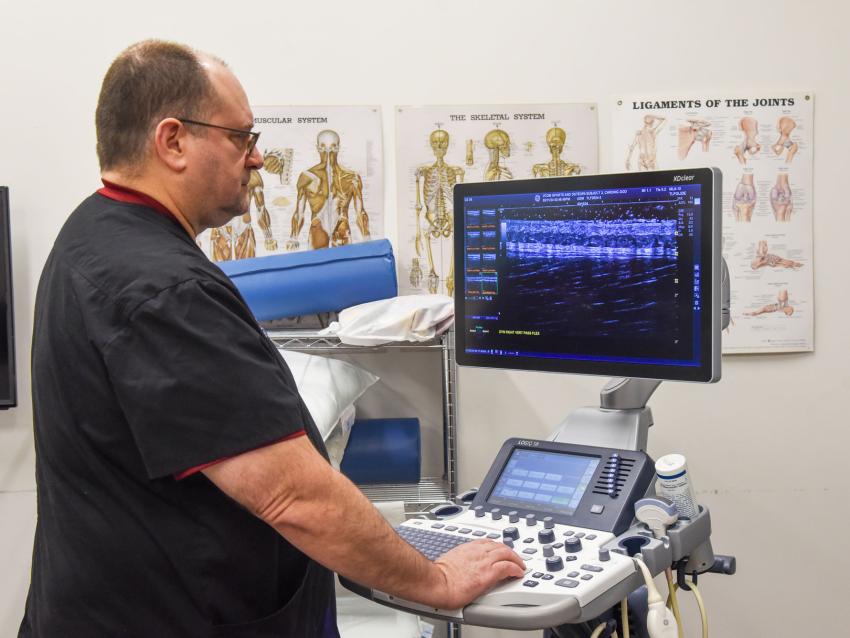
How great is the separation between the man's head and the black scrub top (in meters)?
0.05

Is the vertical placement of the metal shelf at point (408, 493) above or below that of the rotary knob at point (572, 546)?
below

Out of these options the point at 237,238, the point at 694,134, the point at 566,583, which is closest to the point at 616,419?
the point at 566,583

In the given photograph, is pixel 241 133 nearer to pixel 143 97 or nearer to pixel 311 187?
pixel 143 97

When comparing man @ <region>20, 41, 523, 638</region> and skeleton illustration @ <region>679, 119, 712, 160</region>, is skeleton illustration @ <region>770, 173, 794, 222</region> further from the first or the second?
man @ <region>20, 41, 523, 638</region>

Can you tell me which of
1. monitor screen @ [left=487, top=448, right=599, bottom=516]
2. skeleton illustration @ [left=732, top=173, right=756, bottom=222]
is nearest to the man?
monitor screen @ [left=487, top=448, right=599, bottom=516]

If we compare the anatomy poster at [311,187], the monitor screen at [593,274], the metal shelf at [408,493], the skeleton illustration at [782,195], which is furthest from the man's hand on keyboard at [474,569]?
the skeleton illustration at [782,195]

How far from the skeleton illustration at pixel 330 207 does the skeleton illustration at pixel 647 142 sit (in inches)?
29.5

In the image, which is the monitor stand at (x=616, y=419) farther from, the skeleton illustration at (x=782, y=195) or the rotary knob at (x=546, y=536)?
the skeleton illustration at (x=782, y=195)

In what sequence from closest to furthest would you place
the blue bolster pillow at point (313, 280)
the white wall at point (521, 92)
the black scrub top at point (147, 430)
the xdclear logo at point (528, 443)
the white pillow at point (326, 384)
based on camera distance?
the black scrub top at point (147, 430)
the xdclear logo at point (528, 443)
the white pillow at point (326, 384)
the blue bolster pillow at point (313, 280)
the white wall at point (521, 92)

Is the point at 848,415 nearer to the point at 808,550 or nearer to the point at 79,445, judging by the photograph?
the point at 808,550

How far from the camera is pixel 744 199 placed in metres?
2.27

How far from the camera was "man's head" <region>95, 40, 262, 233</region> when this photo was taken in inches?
43.9

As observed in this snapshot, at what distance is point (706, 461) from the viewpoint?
7.62 ft

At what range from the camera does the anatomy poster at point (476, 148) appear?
7.43 ft
